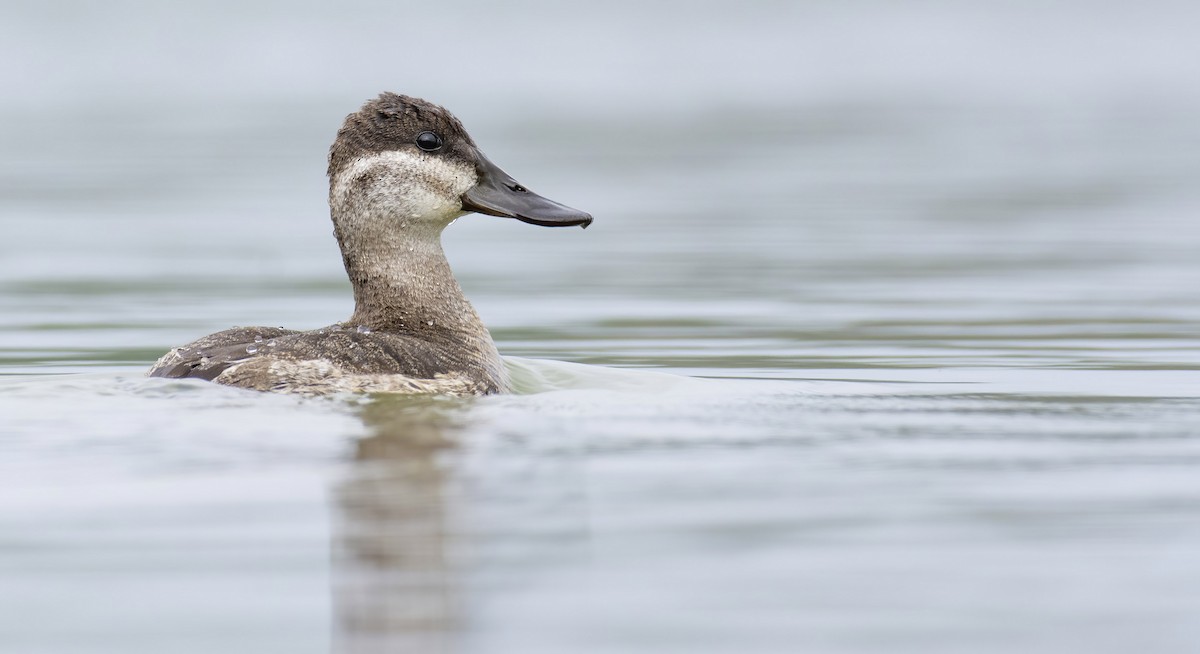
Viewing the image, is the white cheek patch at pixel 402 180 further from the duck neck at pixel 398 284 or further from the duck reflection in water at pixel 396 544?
the duck reflection in water at pixel 396 544

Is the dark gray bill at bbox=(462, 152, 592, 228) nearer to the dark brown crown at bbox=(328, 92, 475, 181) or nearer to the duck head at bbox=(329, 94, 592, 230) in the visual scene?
the duck head at bbox=(329, 94, 592, 230)

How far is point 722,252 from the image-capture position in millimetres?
16812

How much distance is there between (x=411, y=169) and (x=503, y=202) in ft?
1.67

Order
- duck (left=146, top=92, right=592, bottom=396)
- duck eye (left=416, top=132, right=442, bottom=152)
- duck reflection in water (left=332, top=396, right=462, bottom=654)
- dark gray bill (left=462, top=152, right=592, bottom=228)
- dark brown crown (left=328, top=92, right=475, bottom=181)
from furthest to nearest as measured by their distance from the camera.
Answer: dark gray bill (left=462, top=152, right=592, bottom=228), duck eye (left=416, top=132, right=442, bottom=152), dark brown crown (left=328, top=92, right=475, bottom=181), duck (left=146, top=92, right=592, bottom=396), duck reflection in water (left=332, top=396, right=462, bottom=654)

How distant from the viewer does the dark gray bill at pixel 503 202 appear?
9391 mm

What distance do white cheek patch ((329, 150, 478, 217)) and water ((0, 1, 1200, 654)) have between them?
1044mm

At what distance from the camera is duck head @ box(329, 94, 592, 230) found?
9.09m

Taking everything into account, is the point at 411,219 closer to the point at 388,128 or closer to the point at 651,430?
the point at 388,128

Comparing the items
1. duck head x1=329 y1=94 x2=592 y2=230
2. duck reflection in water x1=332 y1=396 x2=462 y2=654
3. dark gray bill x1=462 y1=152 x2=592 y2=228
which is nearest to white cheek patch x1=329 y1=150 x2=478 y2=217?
duck head x1=329 y1=94 x2=592 y2=230

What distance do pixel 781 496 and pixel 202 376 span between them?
2.81 metres

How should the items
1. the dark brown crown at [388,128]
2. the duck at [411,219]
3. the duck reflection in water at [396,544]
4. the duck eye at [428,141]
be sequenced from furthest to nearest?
the duck eye at [428,141]
the dark brown crown at [388,128]
the duck at [411,219]
the duck reflection in water at [396,544]

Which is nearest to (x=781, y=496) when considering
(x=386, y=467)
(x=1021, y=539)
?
(x=1021, y=539)

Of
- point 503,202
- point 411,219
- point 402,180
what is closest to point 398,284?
point 411,219

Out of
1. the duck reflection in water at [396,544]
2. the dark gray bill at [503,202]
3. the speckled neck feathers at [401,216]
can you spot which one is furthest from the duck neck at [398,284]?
the duck reflection in water at [396,544]
